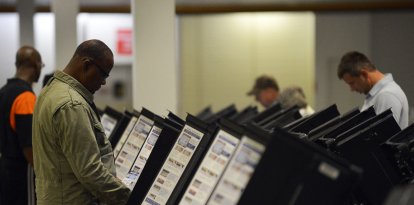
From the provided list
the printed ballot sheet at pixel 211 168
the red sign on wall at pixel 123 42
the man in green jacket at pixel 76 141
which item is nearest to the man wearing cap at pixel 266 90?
the red sign on wall at pixel 123 42

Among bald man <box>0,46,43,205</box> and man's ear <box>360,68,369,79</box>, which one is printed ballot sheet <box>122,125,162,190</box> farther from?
man's ear <box>360,68,369,79</box>

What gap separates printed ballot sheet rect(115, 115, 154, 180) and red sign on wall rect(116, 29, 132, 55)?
24.4 feet

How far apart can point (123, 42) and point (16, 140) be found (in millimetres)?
6340

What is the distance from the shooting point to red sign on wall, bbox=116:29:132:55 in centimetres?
1172

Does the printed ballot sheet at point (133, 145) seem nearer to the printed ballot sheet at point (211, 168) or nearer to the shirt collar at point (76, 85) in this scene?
the shirt collar at point (76, 85)

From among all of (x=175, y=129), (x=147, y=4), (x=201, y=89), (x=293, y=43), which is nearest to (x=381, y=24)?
(x=293, y=43)

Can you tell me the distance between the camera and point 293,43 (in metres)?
11.6

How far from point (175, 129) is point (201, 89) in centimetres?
789

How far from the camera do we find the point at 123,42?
38.6 ft

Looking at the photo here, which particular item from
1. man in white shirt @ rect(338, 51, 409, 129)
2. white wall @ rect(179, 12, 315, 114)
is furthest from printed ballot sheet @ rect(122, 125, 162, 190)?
white wall @ rect(179, 12, 315, 114)

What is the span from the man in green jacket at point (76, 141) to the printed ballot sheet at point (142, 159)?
17 centimetres

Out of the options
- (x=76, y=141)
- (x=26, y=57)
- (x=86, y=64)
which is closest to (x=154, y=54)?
(x=26, y=57)

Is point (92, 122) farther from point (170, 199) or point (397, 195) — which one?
point (397, 195)

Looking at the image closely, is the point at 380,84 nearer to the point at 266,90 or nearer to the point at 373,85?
the point at 373,85
